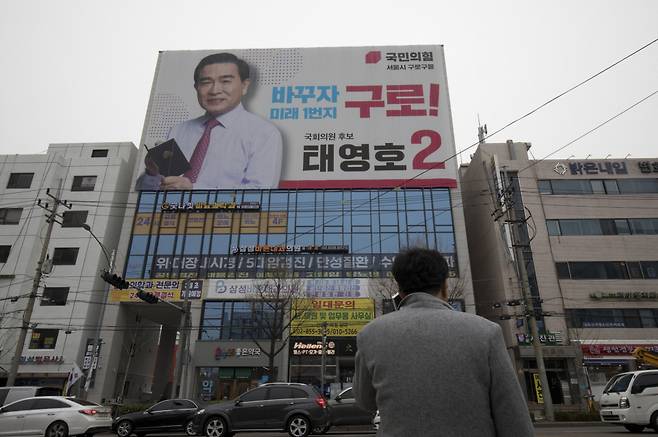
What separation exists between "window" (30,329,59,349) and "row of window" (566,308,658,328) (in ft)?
123

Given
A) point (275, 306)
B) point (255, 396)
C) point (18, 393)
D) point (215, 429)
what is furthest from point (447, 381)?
point (275, 306)

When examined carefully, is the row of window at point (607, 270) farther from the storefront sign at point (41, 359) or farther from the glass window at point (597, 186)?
the storefront sign at point (41, 359)

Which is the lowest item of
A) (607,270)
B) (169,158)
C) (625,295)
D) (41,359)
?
(41,359)

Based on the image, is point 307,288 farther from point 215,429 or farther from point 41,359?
point 215,429

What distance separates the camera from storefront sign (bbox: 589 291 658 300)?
31.0m

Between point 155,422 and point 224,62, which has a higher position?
point 224,62

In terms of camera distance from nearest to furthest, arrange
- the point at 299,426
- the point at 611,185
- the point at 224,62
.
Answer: the point at 299,426 < the point at 611,185 < the point at 224,62

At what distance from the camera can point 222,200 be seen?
122ft

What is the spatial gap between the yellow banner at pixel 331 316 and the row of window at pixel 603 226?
1631 cm

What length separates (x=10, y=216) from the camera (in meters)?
34.5

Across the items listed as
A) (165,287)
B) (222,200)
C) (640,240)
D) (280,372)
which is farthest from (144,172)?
(640,240)

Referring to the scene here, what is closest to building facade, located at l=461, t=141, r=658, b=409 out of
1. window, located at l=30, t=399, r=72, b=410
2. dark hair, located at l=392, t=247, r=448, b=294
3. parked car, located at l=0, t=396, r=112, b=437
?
parked car, located at l=0, t=396, r=112, b=437

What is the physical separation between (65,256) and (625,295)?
1689 inches

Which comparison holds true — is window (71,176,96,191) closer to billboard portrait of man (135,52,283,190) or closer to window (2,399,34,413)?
billboard portrait of man (135,52,283,190)
